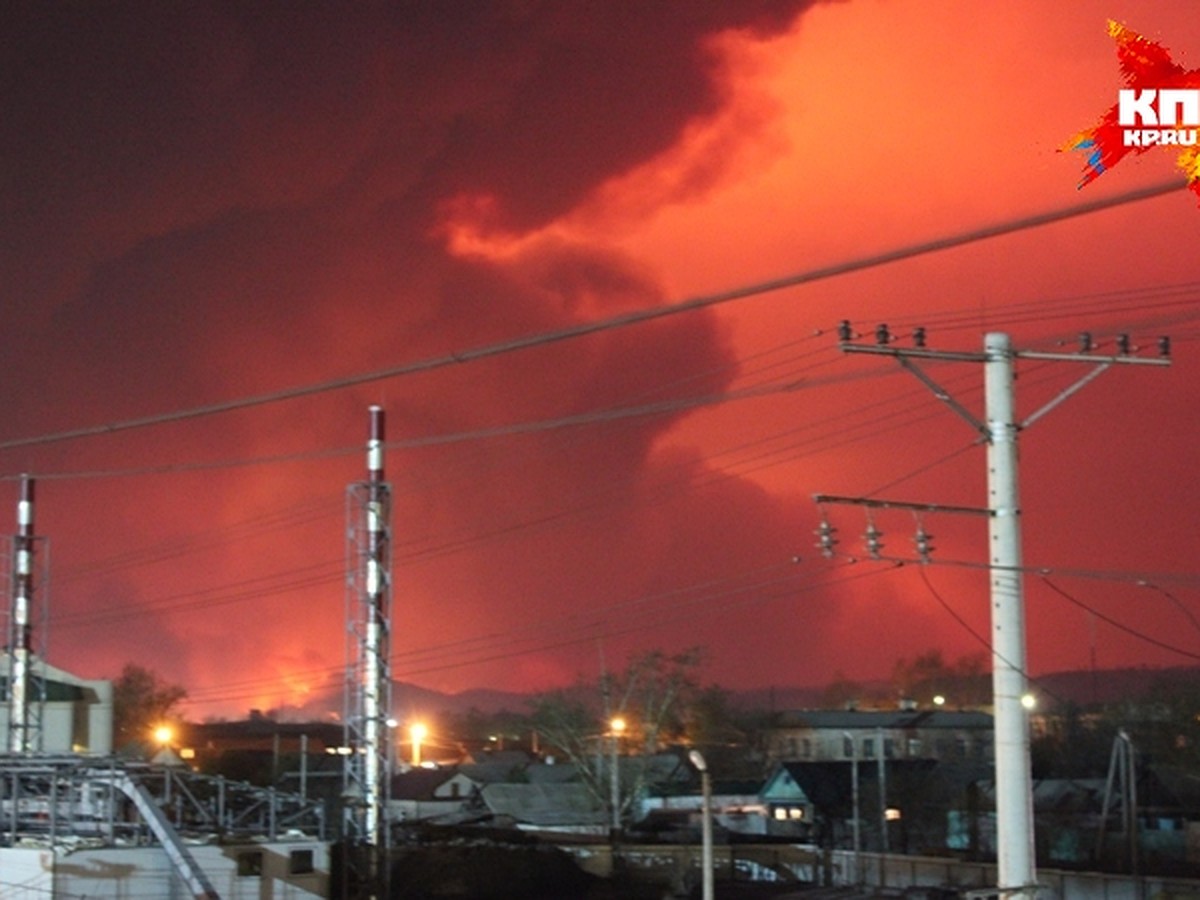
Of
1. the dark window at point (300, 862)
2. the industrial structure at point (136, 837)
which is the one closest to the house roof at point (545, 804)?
the industrial structure at point (136, 837)

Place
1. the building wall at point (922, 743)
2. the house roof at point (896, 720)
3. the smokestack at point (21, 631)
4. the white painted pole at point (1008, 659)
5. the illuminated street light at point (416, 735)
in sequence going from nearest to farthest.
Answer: the white painted pole at point (1008, 659) → the smokestack at point (21, 631) → the building wall at point (922, 743) → the house roof at point (896, 720) → the illuminated street light at point (416, 735)

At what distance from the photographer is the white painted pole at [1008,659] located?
15.8 m

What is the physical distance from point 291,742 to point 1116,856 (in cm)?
5593

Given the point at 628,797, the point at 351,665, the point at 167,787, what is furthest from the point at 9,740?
Answer: the point at 628,797

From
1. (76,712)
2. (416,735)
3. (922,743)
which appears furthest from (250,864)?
(416,735)

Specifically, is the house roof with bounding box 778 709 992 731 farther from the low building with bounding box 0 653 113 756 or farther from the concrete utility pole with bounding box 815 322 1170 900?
the concrete utility pole with bounding box 815 322 1170 900

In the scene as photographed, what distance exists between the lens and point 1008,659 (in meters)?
15.7

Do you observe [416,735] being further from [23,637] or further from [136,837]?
[136,837]

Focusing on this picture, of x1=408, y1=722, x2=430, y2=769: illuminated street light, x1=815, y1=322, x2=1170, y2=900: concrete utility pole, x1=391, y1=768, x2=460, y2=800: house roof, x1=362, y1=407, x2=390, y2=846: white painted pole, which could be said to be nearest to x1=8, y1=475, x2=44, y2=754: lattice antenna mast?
x1=362, y1=407, x2=390, y2=846: white painted pole

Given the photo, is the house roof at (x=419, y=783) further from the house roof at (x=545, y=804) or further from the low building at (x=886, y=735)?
the low building at (x=886, y=735)

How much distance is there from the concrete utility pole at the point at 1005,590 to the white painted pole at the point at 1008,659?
10 mm

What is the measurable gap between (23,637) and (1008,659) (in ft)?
86.1

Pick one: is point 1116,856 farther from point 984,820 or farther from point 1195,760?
point 1195,760

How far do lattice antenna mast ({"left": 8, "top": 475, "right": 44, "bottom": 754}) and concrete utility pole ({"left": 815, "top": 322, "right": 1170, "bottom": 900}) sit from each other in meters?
24.6
